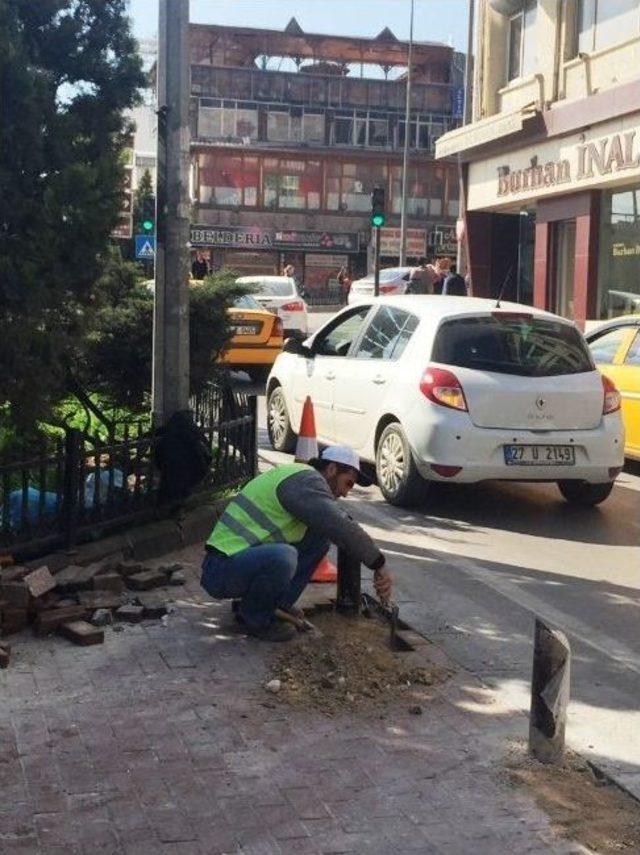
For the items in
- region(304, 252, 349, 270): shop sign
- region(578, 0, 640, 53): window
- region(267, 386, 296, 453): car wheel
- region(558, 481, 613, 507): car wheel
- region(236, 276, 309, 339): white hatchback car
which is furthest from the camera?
region(304, 252, 349, 270): shop sign

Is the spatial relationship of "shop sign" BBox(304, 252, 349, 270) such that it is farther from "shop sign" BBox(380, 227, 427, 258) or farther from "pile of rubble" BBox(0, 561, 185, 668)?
"pile of rubble" BBox(0, 561, 185, 668)

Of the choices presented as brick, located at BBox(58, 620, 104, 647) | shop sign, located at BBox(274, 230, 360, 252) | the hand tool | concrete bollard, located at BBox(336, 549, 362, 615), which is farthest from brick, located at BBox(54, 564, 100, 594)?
shop sign, located at BBox(274, 230, 360, 252)

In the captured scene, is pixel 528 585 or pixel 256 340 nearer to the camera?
pixel 528 585

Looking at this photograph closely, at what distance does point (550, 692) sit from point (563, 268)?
66.7 ft

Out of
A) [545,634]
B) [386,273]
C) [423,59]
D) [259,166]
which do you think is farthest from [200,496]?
[423,59]

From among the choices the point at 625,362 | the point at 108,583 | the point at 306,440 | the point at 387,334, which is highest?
the point at 387,334

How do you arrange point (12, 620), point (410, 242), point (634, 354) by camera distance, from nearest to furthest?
point (12, 620), point (634, 354), point (410, 242)

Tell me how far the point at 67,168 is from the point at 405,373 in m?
3.83

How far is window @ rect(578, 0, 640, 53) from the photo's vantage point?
66.1ft

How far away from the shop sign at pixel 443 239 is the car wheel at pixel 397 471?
5426cm

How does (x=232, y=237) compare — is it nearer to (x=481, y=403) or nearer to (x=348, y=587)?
(x=481, y=403)

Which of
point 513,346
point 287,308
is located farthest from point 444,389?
point 287,308

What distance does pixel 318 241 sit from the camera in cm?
6097

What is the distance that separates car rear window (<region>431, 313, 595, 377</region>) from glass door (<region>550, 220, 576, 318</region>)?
14570 millimetres
